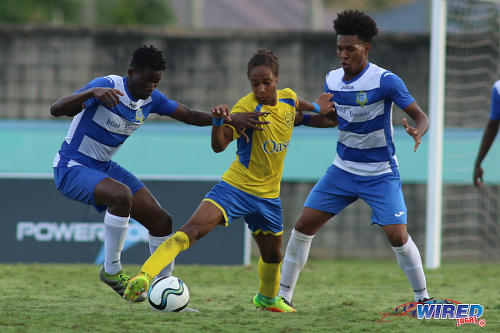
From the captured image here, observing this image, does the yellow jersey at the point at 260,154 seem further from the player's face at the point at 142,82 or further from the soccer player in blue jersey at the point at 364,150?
the player's face at the point at 142,82

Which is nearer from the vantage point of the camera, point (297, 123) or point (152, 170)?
point (297, 123)

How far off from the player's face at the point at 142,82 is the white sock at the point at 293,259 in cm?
172

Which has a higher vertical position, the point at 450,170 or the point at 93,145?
the point at 93,145

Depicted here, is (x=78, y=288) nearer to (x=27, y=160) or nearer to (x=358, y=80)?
(x=358, y=80)

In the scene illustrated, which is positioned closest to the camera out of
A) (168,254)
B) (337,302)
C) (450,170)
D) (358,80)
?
(168,254)

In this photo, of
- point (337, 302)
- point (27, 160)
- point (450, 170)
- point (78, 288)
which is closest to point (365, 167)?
point (337, 302)

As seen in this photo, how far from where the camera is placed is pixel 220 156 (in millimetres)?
13289

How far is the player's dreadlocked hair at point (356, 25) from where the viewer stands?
6367mm

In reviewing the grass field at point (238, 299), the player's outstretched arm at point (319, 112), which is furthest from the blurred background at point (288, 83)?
the player's outstretched arm at point (319, 112)

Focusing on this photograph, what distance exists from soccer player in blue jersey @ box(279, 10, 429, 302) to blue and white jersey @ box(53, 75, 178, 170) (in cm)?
167

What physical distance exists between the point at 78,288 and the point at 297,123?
325 cm

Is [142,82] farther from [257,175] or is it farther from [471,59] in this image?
[471,59]

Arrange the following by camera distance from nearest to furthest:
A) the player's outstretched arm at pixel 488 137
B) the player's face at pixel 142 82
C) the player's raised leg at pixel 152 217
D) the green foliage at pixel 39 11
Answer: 1. the player's face at pixel 142 82
2. the player's raised leg at pixel 152 217
3. the player's outstretched arm at pixel 488 137
4. the green foliage at pixel 39 11

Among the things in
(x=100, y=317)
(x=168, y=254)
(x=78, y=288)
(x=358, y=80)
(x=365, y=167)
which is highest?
(x=358, y=80)
